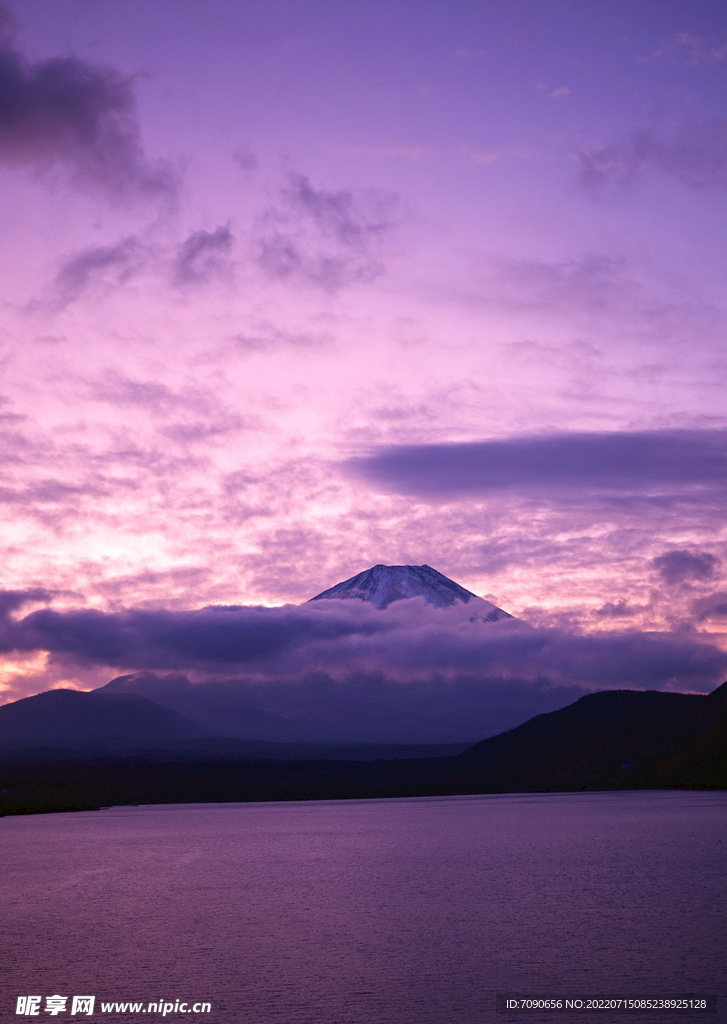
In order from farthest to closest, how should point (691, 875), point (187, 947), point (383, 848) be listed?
1. point (383, 848)
2. point (691, 875)
3. point (187, 947)

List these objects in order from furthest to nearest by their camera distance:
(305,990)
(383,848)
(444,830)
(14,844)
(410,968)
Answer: (444,830) → (14,844) → (383,848) → (410,968) → (305,990)

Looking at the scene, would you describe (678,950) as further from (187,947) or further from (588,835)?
(588,835)

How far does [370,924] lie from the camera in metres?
58.0

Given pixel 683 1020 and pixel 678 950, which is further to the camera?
pixel 678 950

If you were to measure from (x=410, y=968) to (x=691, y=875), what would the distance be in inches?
1441

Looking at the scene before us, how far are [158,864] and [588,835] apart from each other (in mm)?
49073

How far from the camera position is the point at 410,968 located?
149 feet

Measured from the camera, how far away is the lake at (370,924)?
40562 mm

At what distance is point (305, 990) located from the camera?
4119 centimetres

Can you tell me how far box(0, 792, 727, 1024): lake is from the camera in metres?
40.6

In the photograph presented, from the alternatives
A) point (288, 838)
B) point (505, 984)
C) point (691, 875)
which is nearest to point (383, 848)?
point (288, 838)

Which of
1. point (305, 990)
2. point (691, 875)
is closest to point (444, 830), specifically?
point (691, 875)

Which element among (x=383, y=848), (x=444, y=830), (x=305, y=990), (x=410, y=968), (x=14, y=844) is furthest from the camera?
(x=444, y=830)

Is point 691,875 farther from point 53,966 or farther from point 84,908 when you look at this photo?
point 53,966
